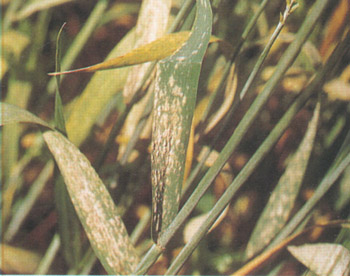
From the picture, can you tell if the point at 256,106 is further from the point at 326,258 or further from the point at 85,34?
the point at 85,34

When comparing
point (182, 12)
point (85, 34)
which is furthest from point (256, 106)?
point (85, 34)

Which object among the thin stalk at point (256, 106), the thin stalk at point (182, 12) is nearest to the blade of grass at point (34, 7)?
the thin stalk at point (182, 12)

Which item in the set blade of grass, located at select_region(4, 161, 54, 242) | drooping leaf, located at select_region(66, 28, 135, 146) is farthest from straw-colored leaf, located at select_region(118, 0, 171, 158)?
blade of grass, located at select_region(4, 161, 54, 242)

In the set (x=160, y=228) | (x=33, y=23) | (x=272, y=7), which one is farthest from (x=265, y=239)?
(x=33, y=23)

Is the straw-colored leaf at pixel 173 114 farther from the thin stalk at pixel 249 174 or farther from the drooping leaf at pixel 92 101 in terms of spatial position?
the drooping leaf at pixel 92 101

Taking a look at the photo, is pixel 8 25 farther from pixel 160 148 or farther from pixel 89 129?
pixel 160 148

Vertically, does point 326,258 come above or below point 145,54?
below
